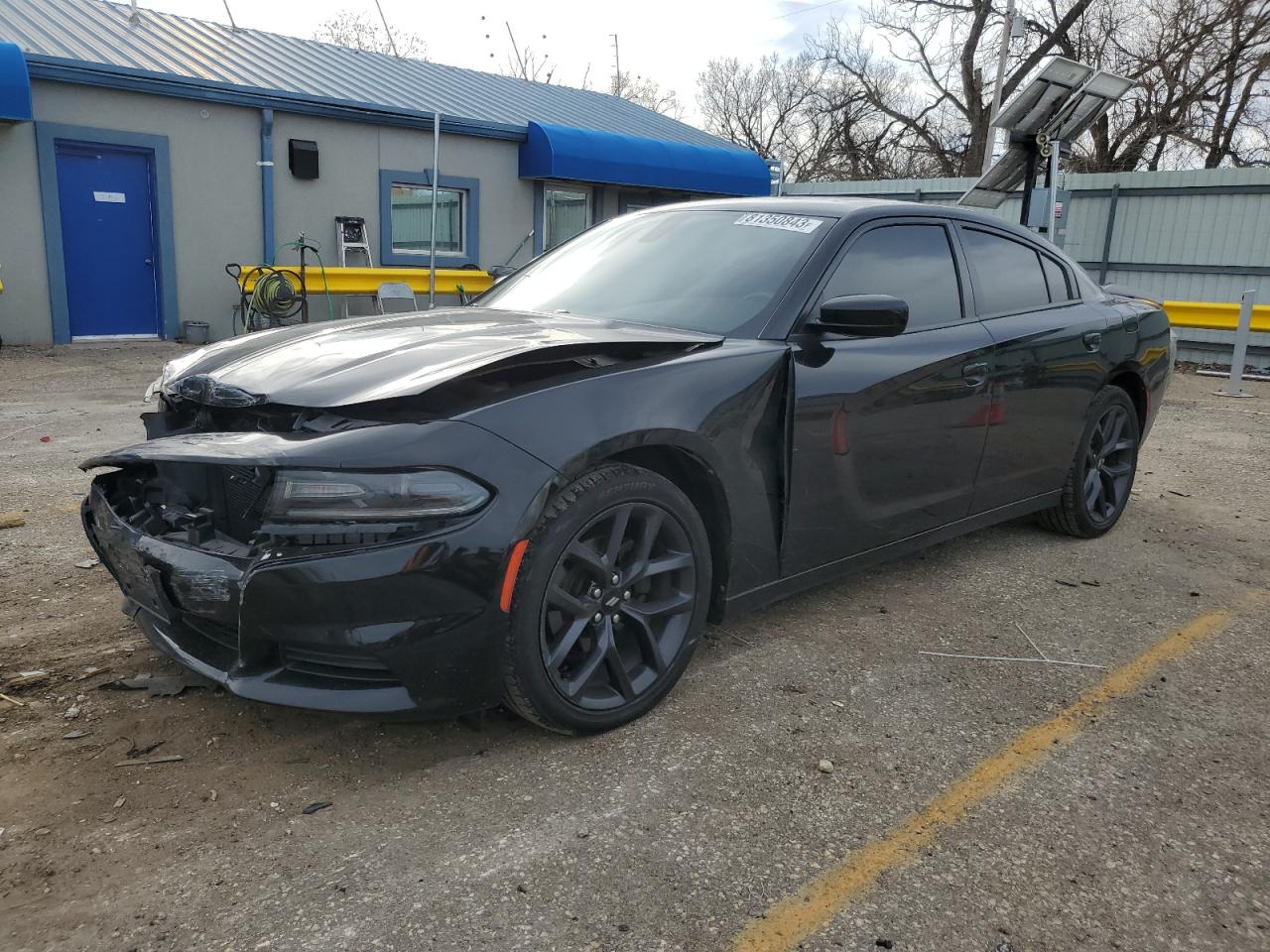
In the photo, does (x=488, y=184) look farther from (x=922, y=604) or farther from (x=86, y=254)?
(x=922, y=604)

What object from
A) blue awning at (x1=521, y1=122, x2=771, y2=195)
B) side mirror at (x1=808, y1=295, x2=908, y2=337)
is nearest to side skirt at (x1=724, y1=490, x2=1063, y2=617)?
side mirror at (x1=808, y1=295, x2=908, y2=337)

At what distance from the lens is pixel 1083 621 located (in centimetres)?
390

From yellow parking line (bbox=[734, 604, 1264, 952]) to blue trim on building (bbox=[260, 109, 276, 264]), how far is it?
1284 cm

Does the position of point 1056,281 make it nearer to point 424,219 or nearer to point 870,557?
point 870,557

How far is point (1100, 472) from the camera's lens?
499 cm

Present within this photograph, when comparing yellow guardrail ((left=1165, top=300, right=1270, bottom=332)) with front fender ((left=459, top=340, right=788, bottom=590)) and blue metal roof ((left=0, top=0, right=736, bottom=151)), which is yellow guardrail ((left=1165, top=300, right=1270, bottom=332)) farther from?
front fender ((left=459, top=340, right=788, bottom=590))

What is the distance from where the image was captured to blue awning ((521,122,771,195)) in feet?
51.6

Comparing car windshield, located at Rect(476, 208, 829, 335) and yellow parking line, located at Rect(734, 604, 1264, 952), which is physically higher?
car windshield, located at Rect(476, 208, 829, 335)

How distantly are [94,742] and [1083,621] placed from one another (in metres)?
3.43

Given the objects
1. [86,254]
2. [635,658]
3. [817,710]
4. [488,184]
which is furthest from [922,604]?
[488,184]

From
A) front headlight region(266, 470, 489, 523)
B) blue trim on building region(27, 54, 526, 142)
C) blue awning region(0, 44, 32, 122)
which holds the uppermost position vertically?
blue trim on building region(27, 54, 526, 142)

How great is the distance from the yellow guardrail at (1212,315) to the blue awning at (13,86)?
13.7 meters

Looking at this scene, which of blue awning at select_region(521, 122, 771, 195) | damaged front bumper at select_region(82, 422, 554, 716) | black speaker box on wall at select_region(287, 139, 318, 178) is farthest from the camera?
blue awning at select_region(521, 122, 771, 195)

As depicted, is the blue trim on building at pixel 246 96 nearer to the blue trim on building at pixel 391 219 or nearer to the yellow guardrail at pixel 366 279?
the blue trim on building at pixel 391 219
